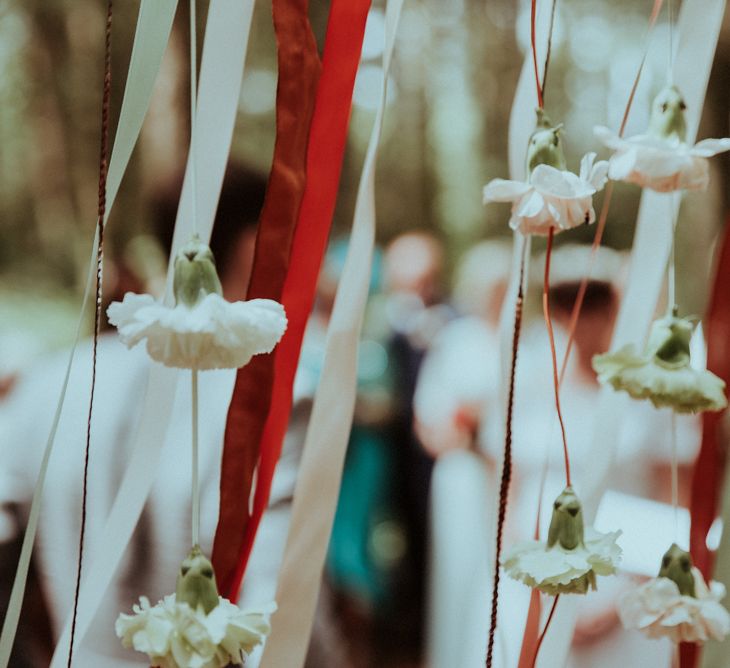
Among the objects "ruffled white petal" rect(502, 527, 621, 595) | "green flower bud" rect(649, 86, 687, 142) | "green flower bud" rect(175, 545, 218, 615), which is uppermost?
"green flower bud" rect(649, 86, 687, 142)

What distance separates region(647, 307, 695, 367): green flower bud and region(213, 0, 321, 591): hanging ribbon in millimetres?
159

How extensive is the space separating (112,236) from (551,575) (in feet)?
2.67

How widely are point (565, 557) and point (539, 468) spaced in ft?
2.28

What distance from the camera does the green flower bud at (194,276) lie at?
27 cm

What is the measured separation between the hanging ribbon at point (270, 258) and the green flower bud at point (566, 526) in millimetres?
129

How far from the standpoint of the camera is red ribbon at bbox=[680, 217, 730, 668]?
440 millimetres

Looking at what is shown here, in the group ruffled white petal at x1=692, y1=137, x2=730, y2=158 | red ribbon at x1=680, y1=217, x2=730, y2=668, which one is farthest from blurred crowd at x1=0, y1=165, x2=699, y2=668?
ruffled white petal at x1=692, y1=137, x2=730, y2=158

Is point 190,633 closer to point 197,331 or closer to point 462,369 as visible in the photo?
point 197,331

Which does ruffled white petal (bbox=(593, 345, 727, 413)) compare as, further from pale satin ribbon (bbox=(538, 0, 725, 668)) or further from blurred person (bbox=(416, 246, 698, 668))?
blurred person (bbox=(416, 246, 698, 668))

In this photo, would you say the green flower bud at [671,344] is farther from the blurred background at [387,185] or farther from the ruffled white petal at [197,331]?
the blurred background at [387,185]

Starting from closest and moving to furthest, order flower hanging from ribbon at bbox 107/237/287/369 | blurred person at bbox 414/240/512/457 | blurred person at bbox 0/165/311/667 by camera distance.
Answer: flower hanging from ribbon at bbox 107/237/287/369, blurred person at bbox 0/165/311/667, blurred person at bbox 414/240/512/457

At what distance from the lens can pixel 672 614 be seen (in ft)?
1.18

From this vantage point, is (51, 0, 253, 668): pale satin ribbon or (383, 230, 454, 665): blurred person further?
(383, 230, 454, 665): blurred person

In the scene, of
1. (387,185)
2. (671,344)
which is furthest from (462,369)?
(671,344)
